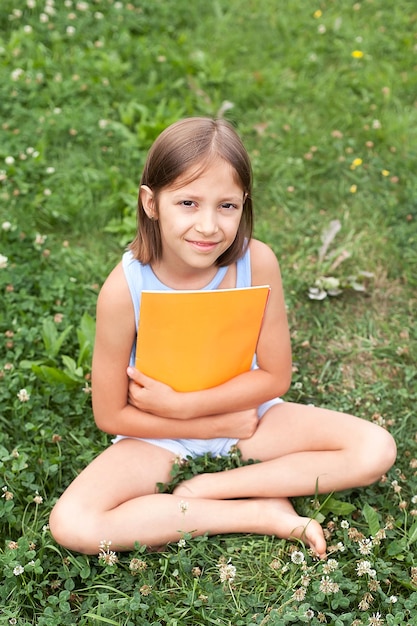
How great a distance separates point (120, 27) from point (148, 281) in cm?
294

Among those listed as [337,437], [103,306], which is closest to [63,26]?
[103,306]

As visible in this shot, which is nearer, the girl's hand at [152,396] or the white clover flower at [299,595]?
the white clover flower at [299,595]

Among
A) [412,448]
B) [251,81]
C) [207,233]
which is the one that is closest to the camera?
[207,233]

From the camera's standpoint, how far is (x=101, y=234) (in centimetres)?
393

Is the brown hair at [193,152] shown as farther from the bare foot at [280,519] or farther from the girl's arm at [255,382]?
the bare foot at [280,519]

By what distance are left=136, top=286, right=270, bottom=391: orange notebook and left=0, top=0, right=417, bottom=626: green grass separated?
1.19ft

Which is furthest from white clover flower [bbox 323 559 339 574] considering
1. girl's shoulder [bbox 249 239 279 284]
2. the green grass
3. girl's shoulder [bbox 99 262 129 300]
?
girl's shoulder [bbox 99 262 129 300]

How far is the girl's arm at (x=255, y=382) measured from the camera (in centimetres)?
268

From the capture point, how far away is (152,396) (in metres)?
2.70

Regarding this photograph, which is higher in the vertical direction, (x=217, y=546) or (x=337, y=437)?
(x=337, y=437)

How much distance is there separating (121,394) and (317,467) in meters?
0.74

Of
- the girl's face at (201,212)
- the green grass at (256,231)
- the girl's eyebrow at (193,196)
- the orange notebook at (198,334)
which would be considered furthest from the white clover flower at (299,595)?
the girl's eyebrow at (193,196)

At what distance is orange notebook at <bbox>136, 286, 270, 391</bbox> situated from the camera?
255cm

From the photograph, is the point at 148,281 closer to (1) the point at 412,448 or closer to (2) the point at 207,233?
(2) the point at 207,233
